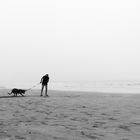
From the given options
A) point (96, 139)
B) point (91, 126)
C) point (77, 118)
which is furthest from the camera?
point (77, 118)

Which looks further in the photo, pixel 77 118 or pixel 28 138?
pixel 77 118

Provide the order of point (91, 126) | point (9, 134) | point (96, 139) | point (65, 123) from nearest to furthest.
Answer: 1. point (96, 139)
2. point (9, 134)
3. point (91, 126)
4. point (65, 123)

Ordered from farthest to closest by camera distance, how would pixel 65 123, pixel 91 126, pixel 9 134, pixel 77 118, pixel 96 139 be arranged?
pixel 77 118 < pixel 65 123 < pixel 91 126 < pixel 9 134 < pixel 96 139

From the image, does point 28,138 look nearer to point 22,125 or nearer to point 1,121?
point 22,125

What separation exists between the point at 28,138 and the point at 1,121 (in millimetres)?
2676

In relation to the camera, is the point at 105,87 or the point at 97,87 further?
the point at 97,87

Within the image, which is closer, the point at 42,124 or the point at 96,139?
the point at 96,139

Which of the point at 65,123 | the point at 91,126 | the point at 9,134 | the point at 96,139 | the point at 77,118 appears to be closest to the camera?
the point at 96,139

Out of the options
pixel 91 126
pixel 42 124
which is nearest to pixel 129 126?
pixel 91 126

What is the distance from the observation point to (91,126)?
820 cm

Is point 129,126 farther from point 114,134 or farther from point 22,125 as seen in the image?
point 22,125

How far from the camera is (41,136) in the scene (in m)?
6.84

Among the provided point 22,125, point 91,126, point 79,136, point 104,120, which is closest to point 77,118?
point 104,120

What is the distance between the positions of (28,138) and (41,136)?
37 cm
